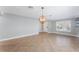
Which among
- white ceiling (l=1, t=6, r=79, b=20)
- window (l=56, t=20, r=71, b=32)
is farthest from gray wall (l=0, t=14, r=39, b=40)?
window (l=56, t=20, r=71, b=32)

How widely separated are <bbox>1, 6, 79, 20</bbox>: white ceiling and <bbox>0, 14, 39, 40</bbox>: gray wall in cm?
9

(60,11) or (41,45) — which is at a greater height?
(60,11)

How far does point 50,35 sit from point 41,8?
0.49m

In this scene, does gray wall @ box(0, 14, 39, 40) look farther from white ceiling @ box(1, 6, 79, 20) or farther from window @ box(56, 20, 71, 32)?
window @ box(56, 20, 71, 32)

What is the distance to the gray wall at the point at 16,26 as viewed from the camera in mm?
1679

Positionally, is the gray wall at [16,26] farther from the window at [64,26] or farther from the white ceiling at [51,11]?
the window at [64,26]

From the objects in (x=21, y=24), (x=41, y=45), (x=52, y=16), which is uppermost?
(x=52, y=16)

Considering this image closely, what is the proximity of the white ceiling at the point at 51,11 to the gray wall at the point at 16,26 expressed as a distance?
0.09 metres

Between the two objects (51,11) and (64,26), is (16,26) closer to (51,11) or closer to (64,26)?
(51,11)

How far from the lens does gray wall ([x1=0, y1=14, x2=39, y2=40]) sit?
1.68 m

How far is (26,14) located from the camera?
67.2 inches
